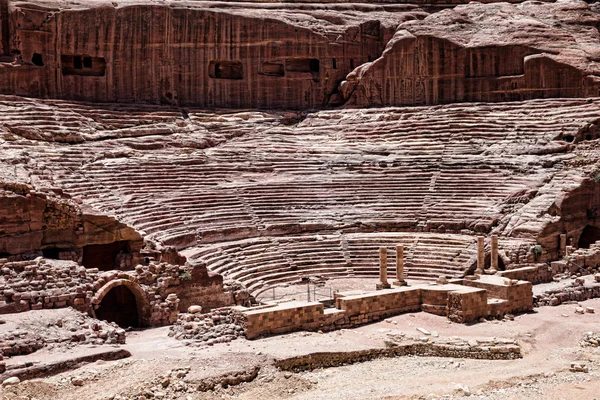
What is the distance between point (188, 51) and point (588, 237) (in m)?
21.5

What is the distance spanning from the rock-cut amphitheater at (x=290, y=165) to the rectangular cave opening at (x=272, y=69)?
23 cm

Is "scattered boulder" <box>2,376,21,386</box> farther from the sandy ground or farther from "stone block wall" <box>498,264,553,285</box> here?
"stone block wall" <box>498,264,553,285</box>

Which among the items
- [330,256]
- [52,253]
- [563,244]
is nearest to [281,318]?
[52,253]

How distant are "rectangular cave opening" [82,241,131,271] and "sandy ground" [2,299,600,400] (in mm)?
4441

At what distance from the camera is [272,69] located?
37250mm

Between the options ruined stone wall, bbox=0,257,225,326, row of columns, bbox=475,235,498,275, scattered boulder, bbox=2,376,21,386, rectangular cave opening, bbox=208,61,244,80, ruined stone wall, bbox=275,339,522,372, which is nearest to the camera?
scattered boulder, bbox=2,376,21,386

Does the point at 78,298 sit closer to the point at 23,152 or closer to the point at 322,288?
the point at 322,288

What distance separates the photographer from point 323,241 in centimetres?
2542

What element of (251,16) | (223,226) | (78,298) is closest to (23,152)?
(223,226)

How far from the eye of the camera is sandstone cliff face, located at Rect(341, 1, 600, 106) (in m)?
33.8

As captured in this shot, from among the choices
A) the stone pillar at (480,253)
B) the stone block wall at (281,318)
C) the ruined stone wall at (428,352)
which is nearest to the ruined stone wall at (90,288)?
the stone block wall at (281,318)

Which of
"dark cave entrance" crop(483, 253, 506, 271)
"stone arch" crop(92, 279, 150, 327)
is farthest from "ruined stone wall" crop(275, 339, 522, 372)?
"dark cave entrance" crop(483, 253, 506, 271)

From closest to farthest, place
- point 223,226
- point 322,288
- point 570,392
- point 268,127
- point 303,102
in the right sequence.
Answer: point 570,392
point 322,288
point 223,226
point 268,127
point 303,102

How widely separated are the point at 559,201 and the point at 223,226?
1251 centimetres
